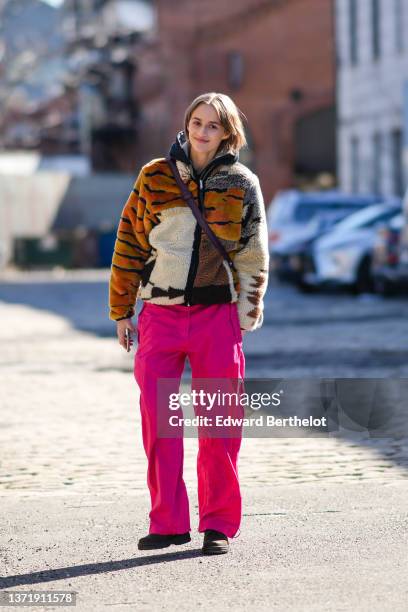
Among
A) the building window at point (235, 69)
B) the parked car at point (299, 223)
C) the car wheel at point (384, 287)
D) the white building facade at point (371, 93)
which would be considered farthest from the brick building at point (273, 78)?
the car wheel at point (384, 287)

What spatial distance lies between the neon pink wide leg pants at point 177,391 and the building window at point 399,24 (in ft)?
117

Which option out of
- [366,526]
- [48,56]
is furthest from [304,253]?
[48,56]

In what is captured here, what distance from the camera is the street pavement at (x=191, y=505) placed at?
5680 millimetres

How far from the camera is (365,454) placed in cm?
891

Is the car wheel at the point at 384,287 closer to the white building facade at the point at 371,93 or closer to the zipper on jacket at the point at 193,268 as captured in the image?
the white building facade at the point at 371,93

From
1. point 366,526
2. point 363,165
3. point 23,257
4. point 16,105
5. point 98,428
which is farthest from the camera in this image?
point 16,105

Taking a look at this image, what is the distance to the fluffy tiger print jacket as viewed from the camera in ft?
20.9

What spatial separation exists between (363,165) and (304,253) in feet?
→ 54.1

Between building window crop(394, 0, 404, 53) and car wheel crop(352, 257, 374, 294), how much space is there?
16.0 metres

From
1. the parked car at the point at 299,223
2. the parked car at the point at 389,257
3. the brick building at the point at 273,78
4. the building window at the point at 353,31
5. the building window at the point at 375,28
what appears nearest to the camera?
the parked car at the point at 389,257

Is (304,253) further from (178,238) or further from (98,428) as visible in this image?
(178,238)

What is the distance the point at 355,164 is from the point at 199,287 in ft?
130

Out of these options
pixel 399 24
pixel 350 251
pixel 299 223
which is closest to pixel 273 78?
pixel 399 24

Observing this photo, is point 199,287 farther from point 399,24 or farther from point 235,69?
point 235,69
